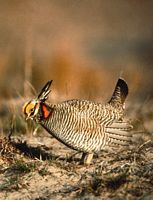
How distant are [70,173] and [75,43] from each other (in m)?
18.4

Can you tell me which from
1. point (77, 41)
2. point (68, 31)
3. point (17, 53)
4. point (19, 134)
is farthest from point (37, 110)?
point (68, 31)

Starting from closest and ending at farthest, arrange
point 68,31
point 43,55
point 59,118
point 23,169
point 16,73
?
point 23,169
point 59,118
point 16,73
point 43,55
point 68,31

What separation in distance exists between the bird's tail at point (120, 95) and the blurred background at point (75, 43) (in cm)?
108

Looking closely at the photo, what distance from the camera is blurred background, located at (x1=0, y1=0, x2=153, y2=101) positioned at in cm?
1358

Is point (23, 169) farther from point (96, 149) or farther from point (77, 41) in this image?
point (77, 41)

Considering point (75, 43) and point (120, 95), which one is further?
point (75, 43)

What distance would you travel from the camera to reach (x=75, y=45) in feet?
75.9

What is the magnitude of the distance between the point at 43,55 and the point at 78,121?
13874 mm

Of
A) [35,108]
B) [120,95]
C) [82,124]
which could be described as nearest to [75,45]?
[120,95]

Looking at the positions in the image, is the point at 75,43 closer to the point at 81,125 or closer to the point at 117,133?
the point at 117,133

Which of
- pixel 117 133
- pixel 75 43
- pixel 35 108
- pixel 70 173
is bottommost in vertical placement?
pixel 70 173

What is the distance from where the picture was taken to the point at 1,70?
15.8 metres

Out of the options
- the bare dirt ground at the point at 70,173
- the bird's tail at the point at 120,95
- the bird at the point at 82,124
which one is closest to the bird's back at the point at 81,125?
the bird at the point at 82,124

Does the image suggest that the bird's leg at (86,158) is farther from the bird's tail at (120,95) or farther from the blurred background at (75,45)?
the blurred background at (75,45)
